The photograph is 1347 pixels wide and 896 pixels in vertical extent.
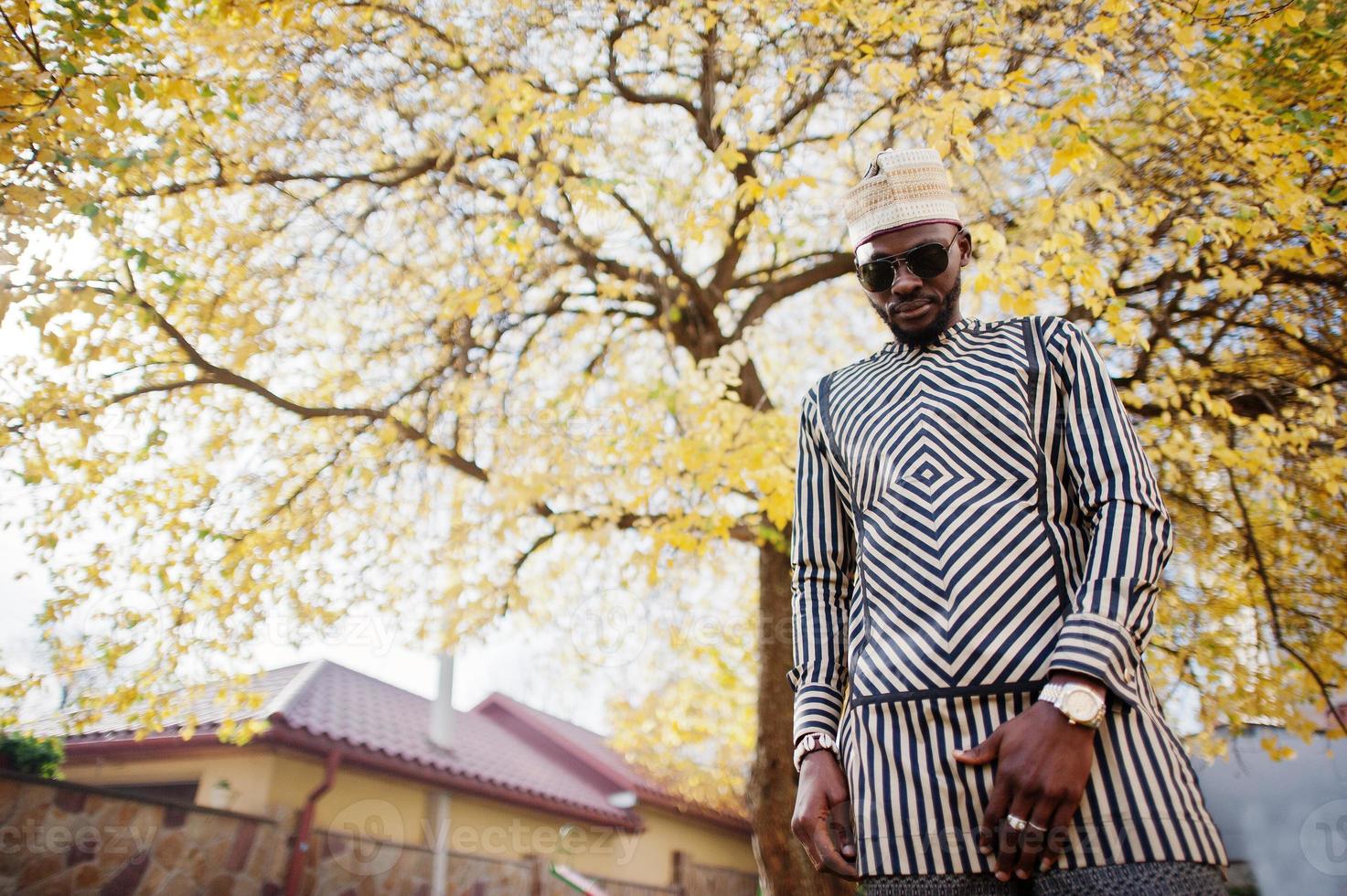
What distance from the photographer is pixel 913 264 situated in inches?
62.7

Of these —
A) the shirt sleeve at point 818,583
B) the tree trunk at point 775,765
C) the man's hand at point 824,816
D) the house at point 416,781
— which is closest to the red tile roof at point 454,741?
the house at point 416,781

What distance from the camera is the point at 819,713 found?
4.67 ft

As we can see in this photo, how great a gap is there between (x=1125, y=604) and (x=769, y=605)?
5015mm

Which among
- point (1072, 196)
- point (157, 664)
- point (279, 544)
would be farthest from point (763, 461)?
point (157, 664)

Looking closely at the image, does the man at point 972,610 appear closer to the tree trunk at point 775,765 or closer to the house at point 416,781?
the tree trunk at point 775,765

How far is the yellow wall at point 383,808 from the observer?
8406 millimetres

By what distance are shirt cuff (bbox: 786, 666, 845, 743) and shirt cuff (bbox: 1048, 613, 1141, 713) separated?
1.31 ft

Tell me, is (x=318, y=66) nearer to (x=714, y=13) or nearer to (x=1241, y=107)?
(x=714, y=13)

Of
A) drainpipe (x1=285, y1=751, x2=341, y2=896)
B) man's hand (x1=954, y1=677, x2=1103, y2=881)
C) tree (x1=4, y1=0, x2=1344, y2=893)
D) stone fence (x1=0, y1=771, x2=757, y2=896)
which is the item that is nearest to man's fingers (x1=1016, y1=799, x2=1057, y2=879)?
man's hand (x1=954, y1=677, x2=1103, y2=881)

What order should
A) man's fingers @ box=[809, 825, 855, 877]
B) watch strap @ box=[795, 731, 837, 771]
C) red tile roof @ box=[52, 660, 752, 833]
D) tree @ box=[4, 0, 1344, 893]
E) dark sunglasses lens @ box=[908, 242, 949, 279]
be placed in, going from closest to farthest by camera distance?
Result: man's fingers @ box=[809, 825, 855, 877], watch strap @ box=[795, 731, 837, 771], dark sunglasses lens @ box=[908, 242, 949, 279], tree @ box=[4, 0, 1344, 893], red tile roof @ box=[52, 660, 752, 833]

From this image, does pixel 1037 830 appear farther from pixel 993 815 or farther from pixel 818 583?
pixel 818 583

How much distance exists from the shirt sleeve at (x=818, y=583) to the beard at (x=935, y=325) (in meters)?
0.22

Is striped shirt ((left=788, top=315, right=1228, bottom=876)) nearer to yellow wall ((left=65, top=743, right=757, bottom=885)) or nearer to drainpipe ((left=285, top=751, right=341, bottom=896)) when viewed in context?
drainpipe ((left=285, top=751, right=341, bottom=896))

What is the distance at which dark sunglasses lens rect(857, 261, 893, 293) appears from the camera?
5.30 ft
